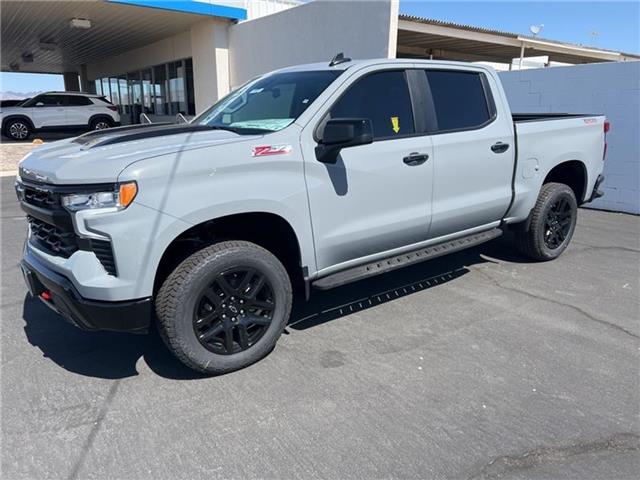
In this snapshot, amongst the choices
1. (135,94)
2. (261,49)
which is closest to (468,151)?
(261,49)

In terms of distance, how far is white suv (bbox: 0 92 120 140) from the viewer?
1919 cm

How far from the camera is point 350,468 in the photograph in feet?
8.07

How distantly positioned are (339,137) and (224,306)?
1.31m

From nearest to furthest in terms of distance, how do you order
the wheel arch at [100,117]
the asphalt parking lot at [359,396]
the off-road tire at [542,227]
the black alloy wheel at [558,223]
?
the asphalt parking lot at [359,396] → the off-road tire at [542,227] → the black alloy wheel at [558,223] → the wheel arch at [100,117]

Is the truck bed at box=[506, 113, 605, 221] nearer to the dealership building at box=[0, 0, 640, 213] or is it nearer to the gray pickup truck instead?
the gray pickup truck

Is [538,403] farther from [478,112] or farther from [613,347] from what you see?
[478,112]

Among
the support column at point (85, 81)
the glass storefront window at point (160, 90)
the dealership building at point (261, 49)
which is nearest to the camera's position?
the dealership building at point (261, 49)

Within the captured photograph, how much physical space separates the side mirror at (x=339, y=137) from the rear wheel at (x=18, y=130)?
65.3 ft

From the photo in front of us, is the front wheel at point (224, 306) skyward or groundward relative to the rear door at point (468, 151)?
groundward

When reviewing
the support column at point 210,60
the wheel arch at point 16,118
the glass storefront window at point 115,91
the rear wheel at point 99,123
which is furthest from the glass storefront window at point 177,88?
the glass storefront window at point 115,91

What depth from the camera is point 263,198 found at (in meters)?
3.16

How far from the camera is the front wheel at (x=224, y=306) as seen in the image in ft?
9.81

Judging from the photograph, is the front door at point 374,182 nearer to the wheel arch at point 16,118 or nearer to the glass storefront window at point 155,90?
the glass storefront window at point 155,90

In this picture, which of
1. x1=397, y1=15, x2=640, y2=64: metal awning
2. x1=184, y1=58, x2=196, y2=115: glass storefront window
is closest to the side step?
x1=397, y1=15, x2=640, y2=64: metal awning
